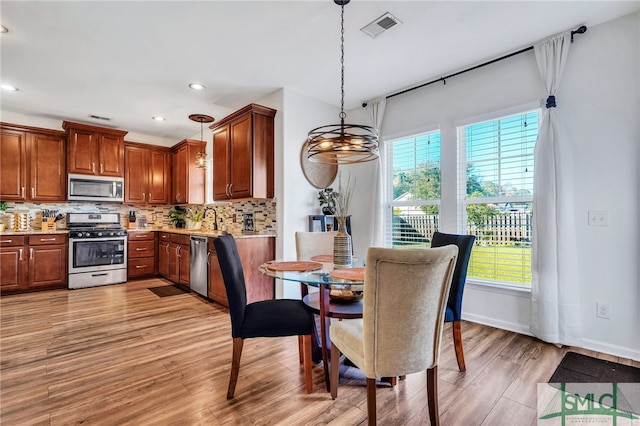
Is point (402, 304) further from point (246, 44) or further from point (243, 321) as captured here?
point (246, 44)

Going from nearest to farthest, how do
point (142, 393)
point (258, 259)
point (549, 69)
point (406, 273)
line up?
1. point (406, 273)
2. point (142, 393)
3. point (549, 69)
4. point (258, 259)

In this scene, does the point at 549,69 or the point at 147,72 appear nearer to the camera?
the point at 549,69

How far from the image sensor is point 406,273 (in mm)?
1425

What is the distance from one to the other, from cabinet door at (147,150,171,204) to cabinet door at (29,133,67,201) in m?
1.27

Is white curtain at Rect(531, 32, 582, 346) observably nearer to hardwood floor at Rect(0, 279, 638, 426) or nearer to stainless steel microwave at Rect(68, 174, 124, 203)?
hardwood floor at Rect(0, 279, 638, 426)

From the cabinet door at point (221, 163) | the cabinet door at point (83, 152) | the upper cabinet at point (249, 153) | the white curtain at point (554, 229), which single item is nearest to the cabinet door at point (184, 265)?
the cabinet door at point (221, 163)

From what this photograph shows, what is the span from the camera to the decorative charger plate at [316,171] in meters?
3.98

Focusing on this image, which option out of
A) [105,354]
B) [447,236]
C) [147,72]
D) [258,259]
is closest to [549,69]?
[447,236]

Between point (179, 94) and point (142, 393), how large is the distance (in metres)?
3.37

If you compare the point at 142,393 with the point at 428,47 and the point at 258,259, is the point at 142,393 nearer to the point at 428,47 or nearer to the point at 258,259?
the point at 258,259

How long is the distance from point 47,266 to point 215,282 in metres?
2.80

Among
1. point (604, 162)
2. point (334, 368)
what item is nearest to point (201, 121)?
point (334, 368)

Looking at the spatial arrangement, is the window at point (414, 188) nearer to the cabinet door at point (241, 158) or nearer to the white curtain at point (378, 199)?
the white curtain at point (378, 199)

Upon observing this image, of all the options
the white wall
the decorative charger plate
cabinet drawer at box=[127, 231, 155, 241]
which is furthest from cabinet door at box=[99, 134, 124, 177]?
the white wall
